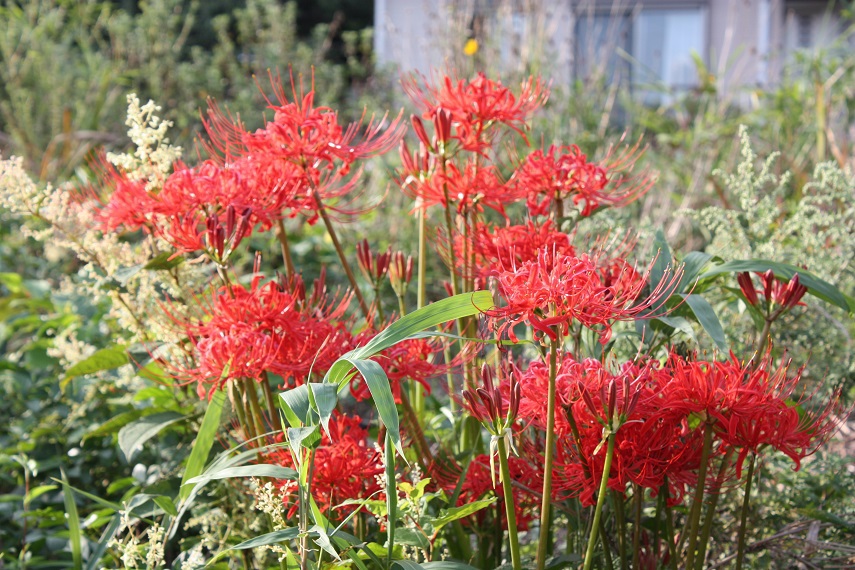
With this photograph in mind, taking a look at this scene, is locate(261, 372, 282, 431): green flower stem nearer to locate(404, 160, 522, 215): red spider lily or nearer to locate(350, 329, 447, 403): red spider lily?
locate(350, 329, 447, 403): red spider lily

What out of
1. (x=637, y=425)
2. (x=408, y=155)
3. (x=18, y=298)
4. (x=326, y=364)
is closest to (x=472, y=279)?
(x=408, y=155)

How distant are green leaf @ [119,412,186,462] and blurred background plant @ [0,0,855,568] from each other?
2cm

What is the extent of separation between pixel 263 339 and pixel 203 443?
194mm

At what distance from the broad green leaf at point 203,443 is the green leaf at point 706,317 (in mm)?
736

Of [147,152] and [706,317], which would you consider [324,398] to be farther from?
[147,152]

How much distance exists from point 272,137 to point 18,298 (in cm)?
172

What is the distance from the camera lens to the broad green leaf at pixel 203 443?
1.34 meters

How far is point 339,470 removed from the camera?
1.37 metres

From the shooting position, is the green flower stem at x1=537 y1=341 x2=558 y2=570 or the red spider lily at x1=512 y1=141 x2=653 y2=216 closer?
the green flower stem at x1=537 y1=341 x2=558 y2=570

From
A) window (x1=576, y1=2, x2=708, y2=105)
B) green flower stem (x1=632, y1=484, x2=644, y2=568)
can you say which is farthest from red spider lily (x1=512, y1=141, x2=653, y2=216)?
window (x1=576, y1=2, x2=708, y2=105)

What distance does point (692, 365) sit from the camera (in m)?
1.15

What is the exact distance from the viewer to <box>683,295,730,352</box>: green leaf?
1279 millimetres

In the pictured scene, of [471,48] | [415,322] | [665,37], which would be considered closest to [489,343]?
[415,322]

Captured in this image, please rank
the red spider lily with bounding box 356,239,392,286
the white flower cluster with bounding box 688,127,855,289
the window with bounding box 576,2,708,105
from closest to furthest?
the red spider lily with bounding box 356,239,392,286 → the white flower cluster with bounding box 688,127,855,289 → the window with bounding box 576,2,708,105
